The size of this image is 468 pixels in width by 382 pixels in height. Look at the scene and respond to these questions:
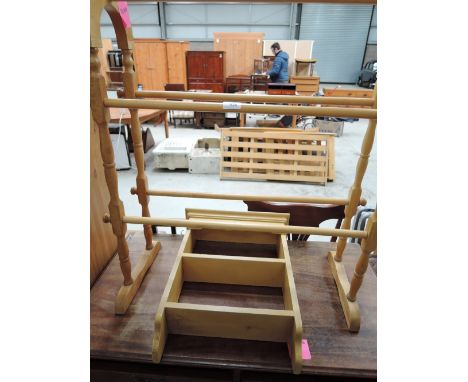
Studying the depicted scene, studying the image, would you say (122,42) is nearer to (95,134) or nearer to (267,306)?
(95,134)

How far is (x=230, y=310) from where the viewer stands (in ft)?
3.04

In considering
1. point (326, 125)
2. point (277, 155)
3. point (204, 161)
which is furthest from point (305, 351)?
point (326, 125)

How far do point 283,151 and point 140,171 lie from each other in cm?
248

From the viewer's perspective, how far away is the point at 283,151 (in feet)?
11.6

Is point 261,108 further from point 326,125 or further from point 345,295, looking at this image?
point 326,125

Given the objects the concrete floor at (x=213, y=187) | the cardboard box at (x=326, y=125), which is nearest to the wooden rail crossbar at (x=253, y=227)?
the concrete floor at (x=213, y=187)

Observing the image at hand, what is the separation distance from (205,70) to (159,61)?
1.39m

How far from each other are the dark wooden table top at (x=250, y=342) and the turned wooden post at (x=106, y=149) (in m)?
0.14

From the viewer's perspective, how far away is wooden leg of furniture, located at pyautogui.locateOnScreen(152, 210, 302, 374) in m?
0.91

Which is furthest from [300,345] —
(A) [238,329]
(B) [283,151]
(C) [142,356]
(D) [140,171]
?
(B) [283,151]

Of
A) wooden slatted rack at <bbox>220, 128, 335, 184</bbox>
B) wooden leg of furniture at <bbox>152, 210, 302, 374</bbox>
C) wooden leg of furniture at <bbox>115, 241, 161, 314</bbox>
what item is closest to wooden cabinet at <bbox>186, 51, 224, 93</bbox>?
wooden slatted rack at <bbox>220, 128, 335, 184</bbox>

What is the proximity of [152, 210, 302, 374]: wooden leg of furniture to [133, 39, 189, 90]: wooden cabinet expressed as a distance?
7060mm

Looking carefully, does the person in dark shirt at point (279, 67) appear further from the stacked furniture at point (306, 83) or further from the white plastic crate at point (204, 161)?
the white plastic crate at point (204, 161)

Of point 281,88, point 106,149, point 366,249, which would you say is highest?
point 281,88
